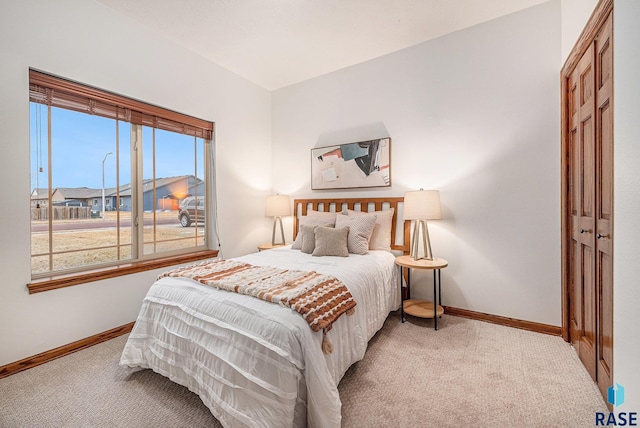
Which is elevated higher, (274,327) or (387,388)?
(274,327)

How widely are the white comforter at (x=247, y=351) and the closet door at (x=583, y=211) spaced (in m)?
1.47

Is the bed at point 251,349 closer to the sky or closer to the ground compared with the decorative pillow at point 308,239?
closer to the ground

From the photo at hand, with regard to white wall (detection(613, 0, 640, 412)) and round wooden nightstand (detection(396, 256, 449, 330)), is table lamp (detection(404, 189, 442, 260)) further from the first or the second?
white wall (detection(613, 0, 640, 412))

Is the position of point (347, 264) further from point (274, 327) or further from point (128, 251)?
point (128, 251)

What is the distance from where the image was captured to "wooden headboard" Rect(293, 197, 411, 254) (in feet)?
10.2

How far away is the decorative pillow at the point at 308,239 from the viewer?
2898 mm

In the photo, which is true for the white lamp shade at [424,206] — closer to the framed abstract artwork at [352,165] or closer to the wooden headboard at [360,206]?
the wooden headboard at [360,206]

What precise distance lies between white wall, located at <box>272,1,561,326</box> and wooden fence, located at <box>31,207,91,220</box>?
2.97m

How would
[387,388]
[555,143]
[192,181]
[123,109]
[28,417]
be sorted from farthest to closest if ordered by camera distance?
[192,181]
[123,109]
[555,143]
[387,388]
[28,417]

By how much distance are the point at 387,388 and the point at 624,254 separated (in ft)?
4.68

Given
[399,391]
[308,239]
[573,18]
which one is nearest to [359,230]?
[308,239]

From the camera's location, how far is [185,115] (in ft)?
10.3

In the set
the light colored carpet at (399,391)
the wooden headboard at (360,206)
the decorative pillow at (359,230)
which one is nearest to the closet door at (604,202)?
the light colored carpet at (399,391)

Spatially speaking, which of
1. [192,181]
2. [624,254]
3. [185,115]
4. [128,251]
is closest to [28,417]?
[128,251]
